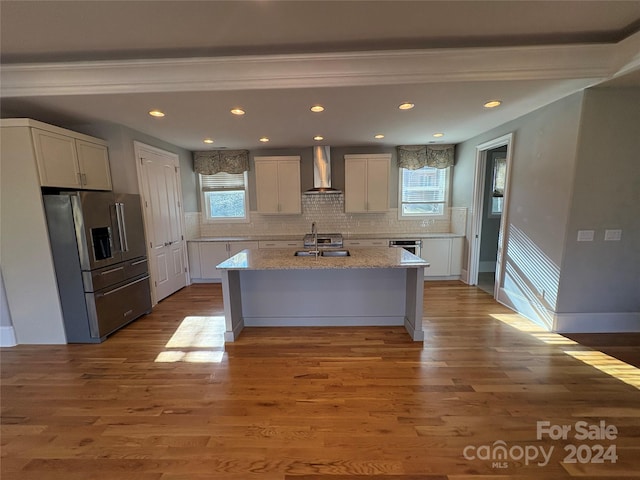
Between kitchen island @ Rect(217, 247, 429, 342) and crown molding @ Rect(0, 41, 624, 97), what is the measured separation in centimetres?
170

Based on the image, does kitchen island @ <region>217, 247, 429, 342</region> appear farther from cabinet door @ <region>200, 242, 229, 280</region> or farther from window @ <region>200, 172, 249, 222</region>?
window @ <region>200, 172, 249, 222</region>

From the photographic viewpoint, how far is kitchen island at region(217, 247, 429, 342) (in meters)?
2.98

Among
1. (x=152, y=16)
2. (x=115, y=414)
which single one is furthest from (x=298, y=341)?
(x=152, y=16)

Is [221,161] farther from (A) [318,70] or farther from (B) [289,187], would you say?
(A) [318,70]

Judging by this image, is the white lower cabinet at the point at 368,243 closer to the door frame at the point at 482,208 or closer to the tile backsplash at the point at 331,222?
the tile backsplash at the point at 331,222

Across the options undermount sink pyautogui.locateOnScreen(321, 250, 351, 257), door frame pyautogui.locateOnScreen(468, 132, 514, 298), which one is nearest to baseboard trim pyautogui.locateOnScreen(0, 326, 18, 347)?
→ undermount sink pyautogui.locateOnScreen(321, 250, 351, 257)

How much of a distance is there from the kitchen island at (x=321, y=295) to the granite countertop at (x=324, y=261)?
0.01 meters

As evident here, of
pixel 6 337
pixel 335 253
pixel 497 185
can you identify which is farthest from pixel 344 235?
pixel 6 337

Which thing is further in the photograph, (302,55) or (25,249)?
(25,249)

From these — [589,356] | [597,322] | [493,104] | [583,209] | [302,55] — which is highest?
[302,55]

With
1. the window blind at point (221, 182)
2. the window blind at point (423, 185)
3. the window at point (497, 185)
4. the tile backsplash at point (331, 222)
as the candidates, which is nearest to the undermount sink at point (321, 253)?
the tile backsplash at point (331, 222)

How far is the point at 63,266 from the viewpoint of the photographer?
8.91 feet

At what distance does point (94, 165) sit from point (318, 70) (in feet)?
9.65

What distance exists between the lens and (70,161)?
286cm
